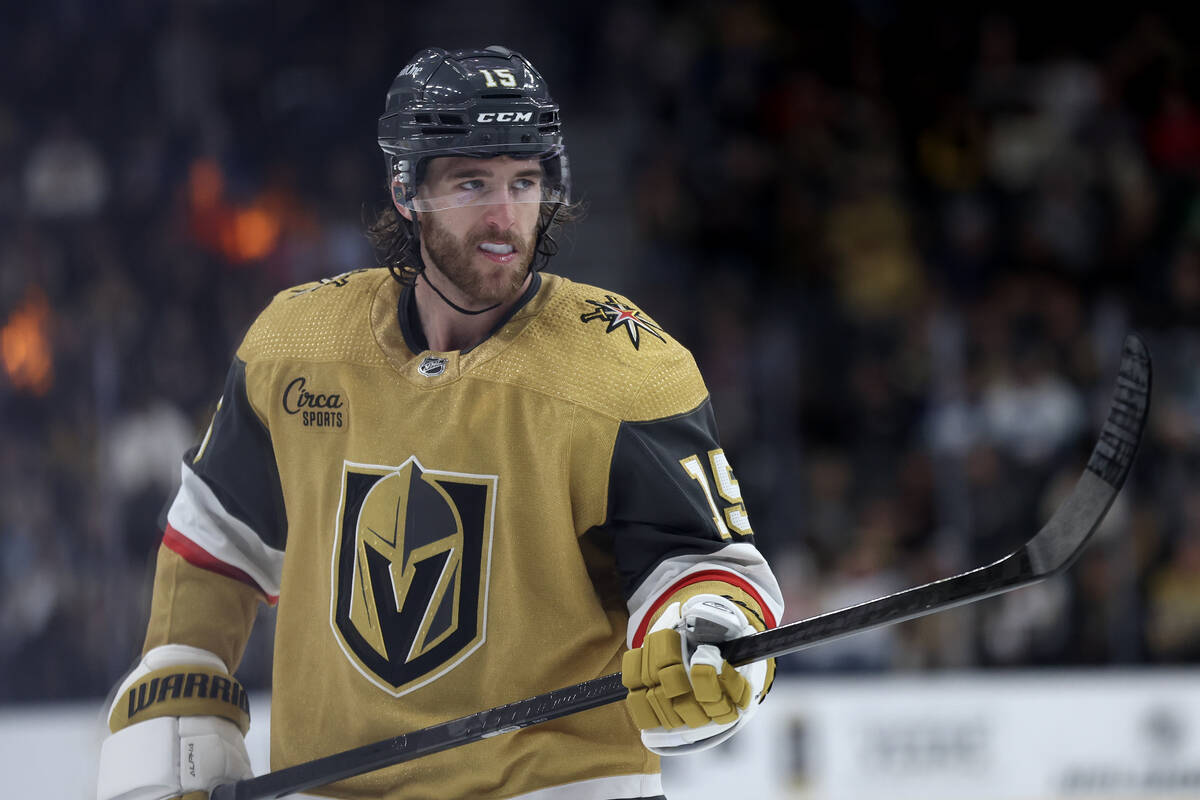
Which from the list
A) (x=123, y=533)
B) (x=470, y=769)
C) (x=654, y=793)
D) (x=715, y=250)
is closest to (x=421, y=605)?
(x=470, y=769)

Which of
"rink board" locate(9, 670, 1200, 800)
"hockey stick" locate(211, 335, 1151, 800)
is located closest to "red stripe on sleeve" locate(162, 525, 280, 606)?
"hockey stick" locate(211, 335, 1151, 800)

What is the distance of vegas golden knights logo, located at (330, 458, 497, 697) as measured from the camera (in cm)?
203

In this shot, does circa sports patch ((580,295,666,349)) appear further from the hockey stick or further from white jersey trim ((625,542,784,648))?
the hockey stick

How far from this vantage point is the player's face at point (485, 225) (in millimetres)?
2055

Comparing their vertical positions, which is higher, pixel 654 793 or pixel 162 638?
pixel 162 638

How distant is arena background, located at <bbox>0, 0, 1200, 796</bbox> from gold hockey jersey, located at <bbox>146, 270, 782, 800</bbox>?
2.78 meters

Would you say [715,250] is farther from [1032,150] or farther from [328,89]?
[328,89]

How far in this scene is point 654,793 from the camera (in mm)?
2084

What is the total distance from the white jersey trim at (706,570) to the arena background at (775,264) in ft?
9.61

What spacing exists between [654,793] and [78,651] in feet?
12.2

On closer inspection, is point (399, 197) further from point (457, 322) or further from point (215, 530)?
point (215, 530)

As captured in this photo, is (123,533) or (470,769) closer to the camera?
(470,769)

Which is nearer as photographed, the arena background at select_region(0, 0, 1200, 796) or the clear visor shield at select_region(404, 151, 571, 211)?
the clear visor shield at select_region(404, 151, 571, 211)

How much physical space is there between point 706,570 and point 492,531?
0.28 metres
